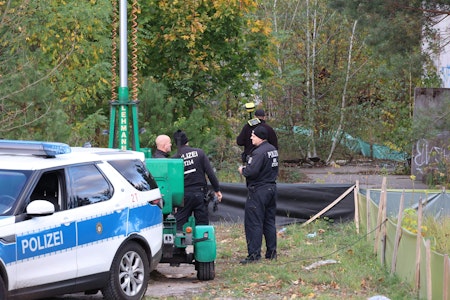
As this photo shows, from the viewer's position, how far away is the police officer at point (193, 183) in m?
12.4

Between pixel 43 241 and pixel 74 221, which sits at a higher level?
pixel 74 221

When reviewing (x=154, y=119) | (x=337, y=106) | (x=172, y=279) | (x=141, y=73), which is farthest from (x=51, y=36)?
(x=337, y=106)

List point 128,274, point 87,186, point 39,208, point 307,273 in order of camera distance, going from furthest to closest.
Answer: point 307,273 → point 128,274 → point 87,186 → point 39,208

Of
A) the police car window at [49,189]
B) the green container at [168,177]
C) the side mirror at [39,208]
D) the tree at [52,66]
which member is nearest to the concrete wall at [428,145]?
the tree at [52,66]

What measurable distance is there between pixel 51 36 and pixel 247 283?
8.69 meters

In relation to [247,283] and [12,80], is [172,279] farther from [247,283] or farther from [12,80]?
[12,80]

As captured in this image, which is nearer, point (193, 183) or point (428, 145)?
point (193, 183)

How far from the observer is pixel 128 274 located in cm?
952

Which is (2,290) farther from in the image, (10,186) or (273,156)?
(273,156)

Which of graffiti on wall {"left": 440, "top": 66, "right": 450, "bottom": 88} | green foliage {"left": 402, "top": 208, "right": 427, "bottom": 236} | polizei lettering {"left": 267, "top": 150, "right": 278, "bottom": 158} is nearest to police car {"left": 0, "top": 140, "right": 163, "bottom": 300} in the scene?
polizei lettering {"left": 267, "top": 150, "right": 278, "bottom": 158}

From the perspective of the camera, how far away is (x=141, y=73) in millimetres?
24109

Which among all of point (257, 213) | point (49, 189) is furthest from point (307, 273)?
point (49, 189)

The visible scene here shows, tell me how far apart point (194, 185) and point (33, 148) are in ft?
13.6

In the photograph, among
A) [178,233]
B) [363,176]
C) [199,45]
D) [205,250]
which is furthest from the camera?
[363,176]
